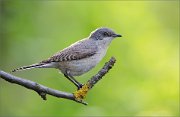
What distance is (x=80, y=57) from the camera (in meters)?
7.17

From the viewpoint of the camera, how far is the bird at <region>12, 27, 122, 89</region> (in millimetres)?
6863

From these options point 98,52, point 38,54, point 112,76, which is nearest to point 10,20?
point 38,54

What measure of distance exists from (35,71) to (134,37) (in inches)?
127

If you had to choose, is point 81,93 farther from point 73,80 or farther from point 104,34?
point 104,34

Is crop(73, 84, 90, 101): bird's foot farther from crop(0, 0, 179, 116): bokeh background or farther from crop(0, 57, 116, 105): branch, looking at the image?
crop(0, 0, 179, 116): bokeh background

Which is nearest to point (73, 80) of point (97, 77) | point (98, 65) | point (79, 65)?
point (79, 65)

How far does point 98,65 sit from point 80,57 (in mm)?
4208

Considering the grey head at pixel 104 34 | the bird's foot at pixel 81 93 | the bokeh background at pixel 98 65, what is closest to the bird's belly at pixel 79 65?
the grey head at pixel 104 34

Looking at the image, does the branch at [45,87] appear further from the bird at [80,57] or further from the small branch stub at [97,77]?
the bird at [80,57]

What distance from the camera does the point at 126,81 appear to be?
1249 centimetres

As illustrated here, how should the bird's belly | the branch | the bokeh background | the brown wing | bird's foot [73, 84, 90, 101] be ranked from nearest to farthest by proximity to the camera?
the branch, bird's foot [73, 84, 90, 101], the bird's belly, the brown wing, the bokeh background

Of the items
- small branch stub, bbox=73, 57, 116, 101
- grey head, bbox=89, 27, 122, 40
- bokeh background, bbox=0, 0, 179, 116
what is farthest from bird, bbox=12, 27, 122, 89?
Answer: bokeh background, bbox=0, 0, 179, 116

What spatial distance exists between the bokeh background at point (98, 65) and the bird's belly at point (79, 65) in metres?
3.58

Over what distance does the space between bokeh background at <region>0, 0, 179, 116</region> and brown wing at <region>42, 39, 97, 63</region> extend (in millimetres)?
3302
